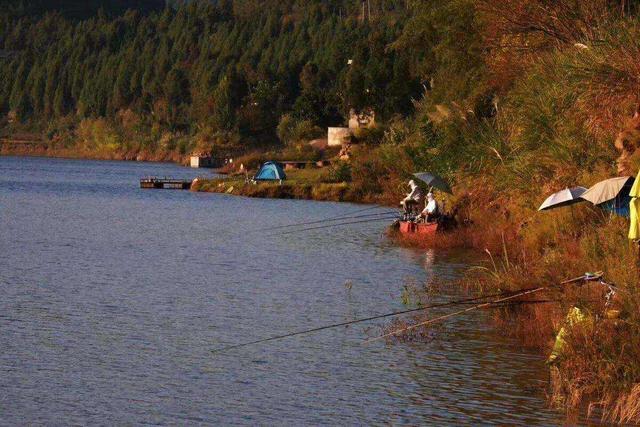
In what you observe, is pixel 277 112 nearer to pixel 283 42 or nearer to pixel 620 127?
pixel 283 42

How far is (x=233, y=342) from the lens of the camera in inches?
986

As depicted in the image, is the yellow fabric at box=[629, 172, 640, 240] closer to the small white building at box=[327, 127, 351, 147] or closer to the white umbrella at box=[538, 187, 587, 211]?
the white umbrella at box=[538, 187, 587, 211]

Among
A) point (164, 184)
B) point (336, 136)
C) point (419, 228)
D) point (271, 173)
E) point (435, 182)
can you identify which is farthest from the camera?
point (336, 136)

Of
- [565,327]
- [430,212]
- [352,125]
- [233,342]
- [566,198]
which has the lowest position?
[233,342]

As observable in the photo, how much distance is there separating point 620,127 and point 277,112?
125746mm

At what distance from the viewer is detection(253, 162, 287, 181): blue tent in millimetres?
81812

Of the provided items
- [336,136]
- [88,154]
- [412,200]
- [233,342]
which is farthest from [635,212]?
[88,154]

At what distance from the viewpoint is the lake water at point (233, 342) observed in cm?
1978

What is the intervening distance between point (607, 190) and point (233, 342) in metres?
8.16

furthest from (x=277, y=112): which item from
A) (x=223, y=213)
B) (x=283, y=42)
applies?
(x=223, y=213)

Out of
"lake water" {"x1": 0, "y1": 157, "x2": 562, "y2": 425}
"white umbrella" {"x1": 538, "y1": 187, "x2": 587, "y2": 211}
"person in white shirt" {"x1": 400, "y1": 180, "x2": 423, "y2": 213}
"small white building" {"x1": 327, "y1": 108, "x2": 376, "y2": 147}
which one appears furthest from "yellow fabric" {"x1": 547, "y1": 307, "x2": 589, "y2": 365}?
"small white building" {"x1": 327, "y1": 108, "x2": 376, "y2": 147}

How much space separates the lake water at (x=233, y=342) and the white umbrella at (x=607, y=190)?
3.48 meters

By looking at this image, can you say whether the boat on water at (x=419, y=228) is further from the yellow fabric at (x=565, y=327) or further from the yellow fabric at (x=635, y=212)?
the yellow fabric at (x=565, y=327)

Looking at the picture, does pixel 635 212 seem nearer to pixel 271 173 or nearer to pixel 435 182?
pixel 435 182
